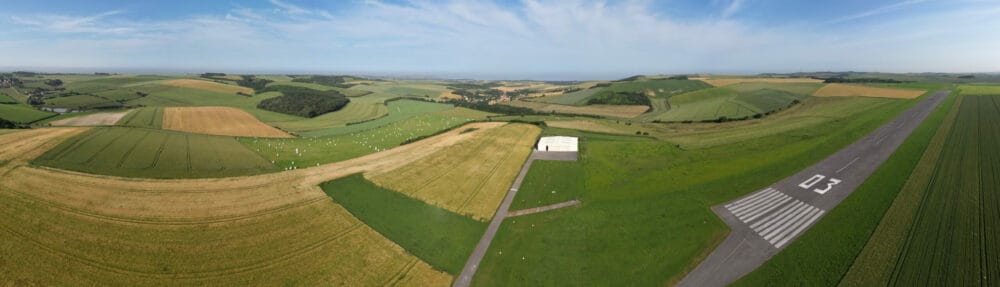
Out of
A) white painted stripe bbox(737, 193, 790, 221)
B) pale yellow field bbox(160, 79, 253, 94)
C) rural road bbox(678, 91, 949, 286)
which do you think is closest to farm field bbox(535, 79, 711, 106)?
rural road bbox(678, 91, 949, 286)

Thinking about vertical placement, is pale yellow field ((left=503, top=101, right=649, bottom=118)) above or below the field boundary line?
above

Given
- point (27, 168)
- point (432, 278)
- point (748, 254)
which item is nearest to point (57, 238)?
point (27, 168)

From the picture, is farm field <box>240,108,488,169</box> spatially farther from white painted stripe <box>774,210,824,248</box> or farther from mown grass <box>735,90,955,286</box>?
white painted stripe <box>774,210,824,248</box>

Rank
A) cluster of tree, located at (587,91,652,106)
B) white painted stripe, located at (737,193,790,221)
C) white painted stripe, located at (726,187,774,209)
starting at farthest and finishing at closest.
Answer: cluster of tree, located at (587,91,652,106), white painted stripe, located at (726,187,774,209), white painted stripe, located at (737,193,790,221)

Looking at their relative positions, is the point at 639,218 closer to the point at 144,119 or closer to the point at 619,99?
the point at 144,119

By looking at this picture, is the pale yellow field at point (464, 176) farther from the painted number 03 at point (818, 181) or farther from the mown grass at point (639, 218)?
the painted number 03 at point (818, 181)

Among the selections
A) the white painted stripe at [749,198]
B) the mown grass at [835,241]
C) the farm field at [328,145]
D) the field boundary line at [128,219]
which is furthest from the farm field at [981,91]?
the field boundary line at [128,219]
